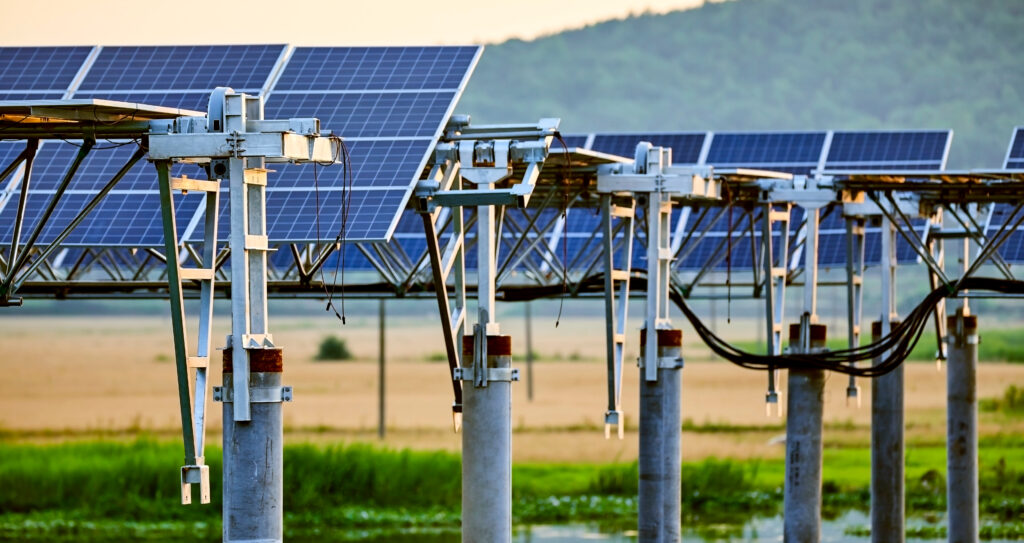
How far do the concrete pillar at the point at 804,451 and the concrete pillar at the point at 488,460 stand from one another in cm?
956

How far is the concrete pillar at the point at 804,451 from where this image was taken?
31.8 meters

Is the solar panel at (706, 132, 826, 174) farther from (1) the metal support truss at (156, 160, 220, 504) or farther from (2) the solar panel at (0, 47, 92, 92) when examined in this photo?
(1) the metal support truss at (156, 160, 220, 504)

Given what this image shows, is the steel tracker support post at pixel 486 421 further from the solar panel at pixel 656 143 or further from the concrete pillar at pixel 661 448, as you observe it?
the solar panel at pixel 656 143

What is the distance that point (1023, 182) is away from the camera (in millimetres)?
28859

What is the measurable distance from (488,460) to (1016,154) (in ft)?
64.2

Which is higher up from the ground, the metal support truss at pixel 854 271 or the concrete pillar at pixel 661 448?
the metal support truss at pixel 854 271

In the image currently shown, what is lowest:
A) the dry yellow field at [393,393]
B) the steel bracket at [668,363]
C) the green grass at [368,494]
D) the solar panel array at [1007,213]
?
the green grass at [368,494]

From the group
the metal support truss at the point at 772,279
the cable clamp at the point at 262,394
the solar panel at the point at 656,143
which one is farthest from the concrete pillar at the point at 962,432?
the cable clamp at the point at 262,394

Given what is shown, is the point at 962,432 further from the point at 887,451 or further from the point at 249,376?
the point at 249,376

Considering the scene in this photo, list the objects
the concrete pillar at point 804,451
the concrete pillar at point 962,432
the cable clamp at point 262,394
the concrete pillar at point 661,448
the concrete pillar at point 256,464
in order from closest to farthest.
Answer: the concrete pillar at point 256,464
the cable clamp at point 262,394
the concrete pillar at point 661,448
the concrete pillar at point 804,451
the concrete pillar at point 962,432

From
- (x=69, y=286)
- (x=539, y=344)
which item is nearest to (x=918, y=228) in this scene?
(x=69, y=286)

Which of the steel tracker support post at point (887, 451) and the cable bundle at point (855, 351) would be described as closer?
the cable bundle at point (855, 351)

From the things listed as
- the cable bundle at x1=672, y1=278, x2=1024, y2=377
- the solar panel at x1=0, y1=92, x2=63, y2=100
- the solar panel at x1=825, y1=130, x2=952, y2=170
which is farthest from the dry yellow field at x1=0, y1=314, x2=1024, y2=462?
the solar panel at x1=0, y1=92, x2=63, y2=100

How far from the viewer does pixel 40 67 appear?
92.9ft
